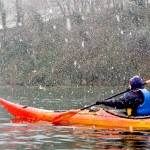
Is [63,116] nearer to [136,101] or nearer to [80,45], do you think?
[136,101]

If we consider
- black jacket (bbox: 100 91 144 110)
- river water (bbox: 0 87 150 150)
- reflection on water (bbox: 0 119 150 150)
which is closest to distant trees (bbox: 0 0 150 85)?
black jacket (bbox: 100 91 144 110)

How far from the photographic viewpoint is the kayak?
1077 cm

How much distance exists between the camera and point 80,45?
115 feet

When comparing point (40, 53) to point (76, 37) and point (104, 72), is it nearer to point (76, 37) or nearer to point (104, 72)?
point (76, 37)

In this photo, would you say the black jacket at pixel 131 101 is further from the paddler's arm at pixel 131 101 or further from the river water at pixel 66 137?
the river water at pixel 66 137

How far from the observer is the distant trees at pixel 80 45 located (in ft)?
102

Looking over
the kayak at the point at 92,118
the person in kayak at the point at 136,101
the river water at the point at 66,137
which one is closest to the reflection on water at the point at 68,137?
the river water at the point at 66,137

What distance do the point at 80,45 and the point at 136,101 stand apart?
2448cm

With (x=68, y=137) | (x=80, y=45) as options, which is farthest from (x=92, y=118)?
(x=80, y=45)

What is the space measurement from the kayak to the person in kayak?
0.24 metres

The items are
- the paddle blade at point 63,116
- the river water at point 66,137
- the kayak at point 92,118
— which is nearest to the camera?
the river water at point 66,137

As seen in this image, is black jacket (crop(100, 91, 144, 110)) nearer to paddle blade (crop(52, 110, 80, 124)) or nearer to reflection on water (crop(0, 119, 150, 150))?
reflection on water (crop(0, 119, 150, 150))

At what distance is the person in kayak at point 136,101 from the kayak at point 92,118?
240 mm

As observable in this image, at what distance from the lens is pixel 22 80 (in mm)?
35719
